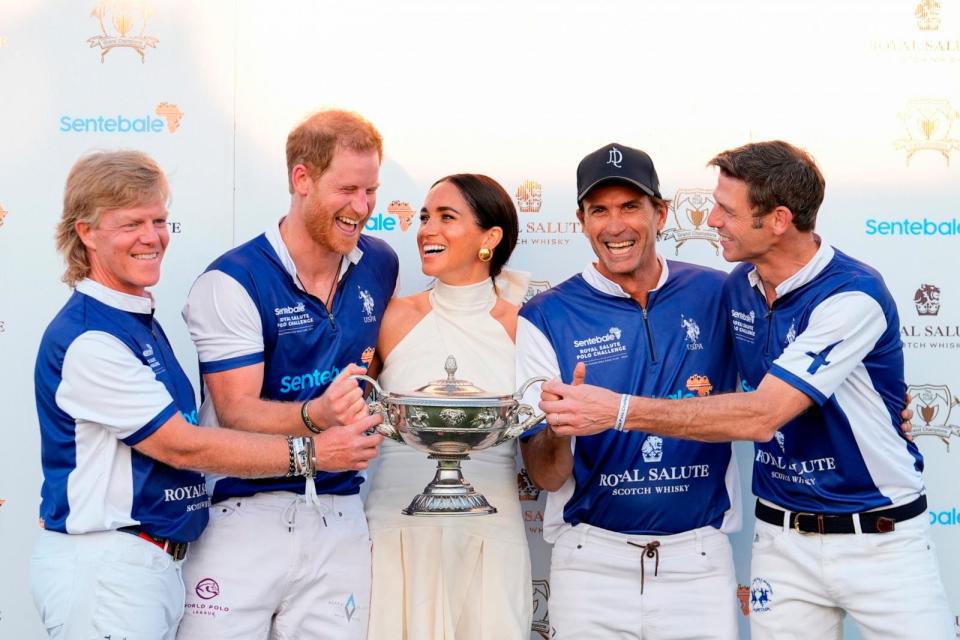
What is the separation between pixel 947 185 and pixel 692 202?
1.07 metres

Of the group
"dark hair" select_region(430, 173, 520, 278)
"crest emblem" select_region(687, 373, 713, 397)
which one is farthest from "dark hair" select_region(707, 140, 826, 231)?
"dark hair" select_region(430, 173, 520, 278)

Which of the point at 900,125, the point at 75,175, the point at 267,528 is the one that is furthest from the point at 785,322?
the point at 75,175

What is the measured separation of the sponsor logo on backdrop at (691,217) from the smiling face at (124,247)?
221cm

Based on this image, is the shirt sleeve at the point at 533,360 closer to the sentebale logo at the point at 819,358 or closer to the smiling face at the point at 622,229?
the smiling face at the point at 622,229

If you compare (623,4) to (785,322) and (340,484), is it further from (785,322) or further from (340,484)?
(340,484)

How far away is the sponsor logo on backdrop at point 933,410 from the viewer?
181 inches

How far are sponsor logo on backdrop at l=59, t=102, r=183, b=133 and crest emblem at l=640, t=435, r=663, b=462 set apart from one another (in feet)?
7.92

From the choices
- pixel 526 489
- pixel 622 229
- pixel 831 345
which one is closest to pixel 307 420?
pixel 622 229

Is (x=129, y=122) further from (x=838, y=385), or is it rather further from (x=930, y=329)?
(x=930, y=329)

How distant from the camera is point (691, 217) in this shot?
4.68m

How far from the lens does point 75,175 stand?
11.1ft

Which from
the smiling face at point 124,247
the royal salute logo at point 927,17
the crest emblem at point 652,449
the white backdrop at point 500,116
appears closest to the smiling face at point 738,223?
the crest emblem at point 652,449

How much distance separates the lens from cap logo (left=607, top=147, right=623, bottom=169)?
156 inches

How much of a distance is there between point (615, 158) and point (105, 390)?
6.34 feet
